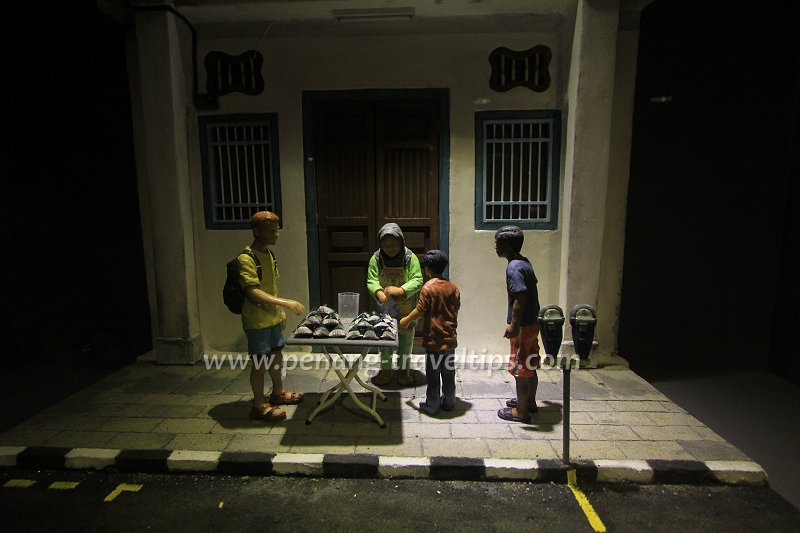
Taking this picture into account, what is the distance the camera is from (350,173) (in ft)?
20.7

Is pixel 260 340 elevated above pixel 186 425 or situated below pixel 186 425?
above

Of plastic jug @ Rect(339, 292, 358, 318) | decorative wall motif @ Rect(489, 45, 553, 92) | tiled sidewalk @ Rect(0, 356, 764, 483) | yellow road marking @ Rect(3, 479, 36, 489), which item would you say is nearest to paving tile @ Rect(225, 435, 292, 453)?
tiled sidewalk @ Rect(0, 356, 764, 483)

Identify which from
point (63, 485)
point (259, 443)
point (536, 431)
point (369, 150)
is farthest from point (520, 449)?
point (369, 150)

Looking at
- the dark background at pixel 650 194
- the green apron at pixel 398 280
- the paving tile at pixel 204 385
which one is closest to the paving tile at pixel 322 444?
the green apron at pixel 398 280

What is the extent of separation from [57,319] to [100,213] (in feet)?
5.54

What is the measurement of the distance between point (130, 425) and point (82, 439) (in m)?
0.40

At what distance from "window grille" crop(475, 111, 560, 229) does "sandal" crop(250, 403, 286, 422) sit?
351cm

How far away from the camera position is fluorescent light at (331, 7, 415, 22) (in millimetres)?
5633

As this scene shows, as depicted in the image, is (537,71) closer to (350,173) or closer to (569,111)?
(569,111)

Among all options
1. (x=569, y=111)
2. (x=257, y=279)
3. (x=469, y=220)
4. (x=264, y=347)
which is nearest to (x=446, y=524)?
(x=264, y=347)

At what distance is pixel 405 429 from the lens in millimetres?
4402

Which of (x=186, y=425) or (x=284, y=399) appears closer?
(x=186, y=425)

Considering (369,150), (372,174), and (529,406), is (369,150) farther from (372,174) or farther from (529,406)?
(529,406)

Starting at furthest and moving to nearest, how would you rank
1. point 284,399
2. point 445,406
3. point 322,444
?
point 284,399, point 445,406, point 322,444
